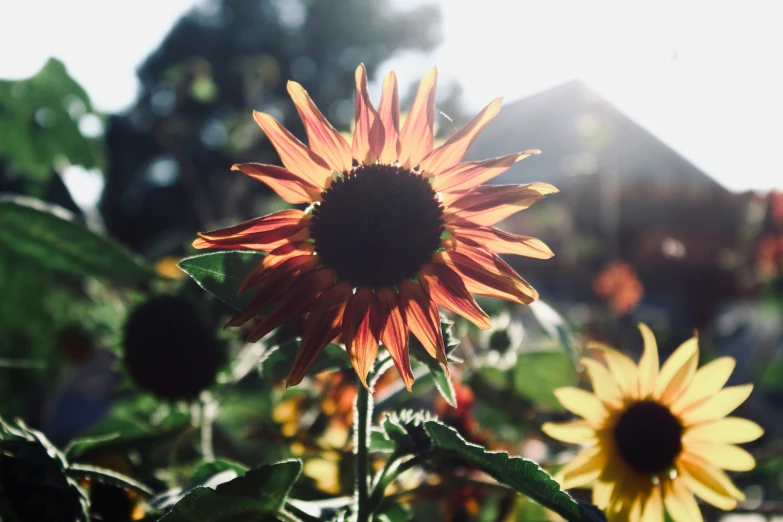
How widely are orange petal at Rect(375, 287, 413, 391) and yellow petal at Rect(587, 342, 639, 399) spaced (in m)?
0.14

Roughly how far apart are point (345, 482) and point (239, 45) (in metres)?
9.42

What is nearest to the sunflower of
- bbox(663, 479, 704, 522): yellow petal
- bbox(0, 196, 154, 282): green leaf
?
bbox(663, 479, 704, 522): yellow petal

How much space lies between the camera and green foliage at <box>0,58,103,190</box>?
0.87 meters

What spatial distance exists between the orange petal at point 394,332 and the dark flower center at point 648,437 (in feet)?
0.55

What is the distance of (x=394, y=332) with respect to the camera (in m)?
0.31

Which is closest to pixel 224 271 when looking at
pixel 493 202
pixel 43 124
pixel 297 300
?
pixel 297 300

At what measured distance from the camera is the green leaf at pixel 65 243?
531 mm

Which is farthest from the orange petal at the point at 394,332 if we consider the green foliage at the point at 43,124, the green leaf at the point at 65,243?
the green foliage at the point at 43,124

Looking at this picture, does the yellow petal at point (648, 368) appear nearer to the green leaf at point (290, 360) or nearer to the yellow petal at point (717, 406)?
the yellow petal at point (717, 406)

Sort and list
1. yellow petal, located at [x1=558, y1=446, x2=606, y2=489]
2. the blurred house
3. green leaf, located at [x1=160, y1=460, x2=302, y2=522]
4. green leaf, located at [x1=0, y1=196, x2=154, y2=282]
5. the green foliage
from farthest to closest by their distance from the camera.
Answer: the blurred house, the green foliage, green leaf, located at [x1=0, y1=196, x2=154, y2=282], yellow petal, located at [x1=558, y1=446, x2=606, y2=489], green leaf, located at [x1=160, y1=460, x2=302, y2=522]

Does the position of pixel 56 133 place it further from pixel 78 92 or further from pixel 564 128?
pixel 564 128

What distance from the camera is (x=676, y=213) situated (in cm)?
266

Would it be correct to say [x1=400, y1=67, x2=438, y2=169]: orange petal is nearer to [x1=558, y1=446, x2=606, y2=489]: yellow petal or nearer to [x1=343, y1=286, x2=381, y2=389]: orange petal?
[x1=343, y1=286, x2=381, y2=389]: orange petal

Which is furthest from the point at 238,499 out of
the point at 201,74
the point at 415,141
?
the point at 201,74
